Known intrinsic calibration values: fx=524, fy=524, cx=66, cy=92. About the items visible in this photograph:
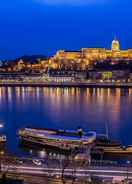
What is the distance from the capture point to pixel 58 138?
701 centimetres

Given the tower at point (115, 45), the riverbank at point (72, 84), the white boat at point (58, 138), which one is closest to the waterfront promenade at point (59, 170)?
the white boat at point (58, 138)

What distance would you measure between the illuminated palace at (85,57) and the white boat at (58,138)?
24.1m

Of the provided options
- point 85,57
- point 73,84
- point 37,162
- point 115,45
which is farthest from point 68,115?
point 115,45

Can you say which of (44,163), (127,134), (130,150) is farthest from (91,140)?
(44,163)

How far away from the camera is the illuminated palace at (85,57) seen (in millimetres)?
32263

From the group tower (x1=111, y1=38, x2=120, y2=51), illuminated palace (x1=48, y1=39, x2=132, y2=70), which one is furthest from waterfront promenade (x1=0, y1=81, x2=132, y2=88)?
tower (x1=111, y1=38, x2=120, y2=51)

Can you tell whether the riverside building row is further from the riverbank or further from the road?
the road

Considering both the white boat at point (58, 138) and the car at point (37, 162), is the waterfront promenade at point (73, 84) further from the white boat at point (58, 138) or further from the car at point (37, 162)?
the car at point (37, 162)

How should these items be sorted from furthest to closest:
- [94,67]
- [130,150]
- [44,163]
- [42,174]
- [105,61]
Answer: [105,61]
[94,67]
[130,150]
[44,163]
[42,174]

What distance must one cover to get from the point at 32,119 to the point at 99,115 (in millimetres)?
1365

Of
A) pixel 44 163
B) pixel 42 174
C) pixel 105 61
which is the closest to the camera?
pixel 42 174

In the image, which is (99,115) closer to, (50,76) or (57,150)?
(57,150)

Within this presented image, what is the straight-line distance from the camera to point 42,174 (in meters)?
4.41

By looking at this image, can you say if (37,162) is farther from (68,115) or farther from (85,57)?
(85,57)
